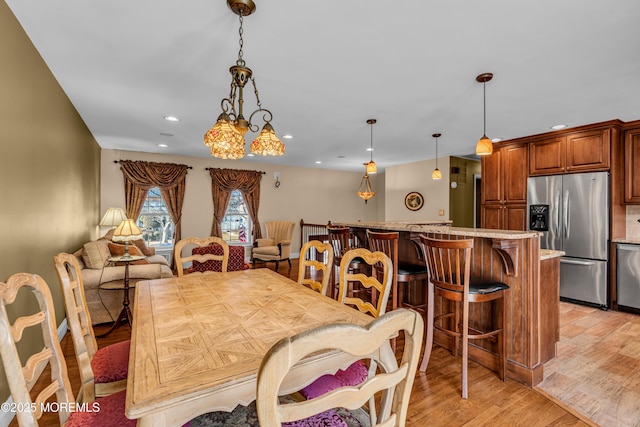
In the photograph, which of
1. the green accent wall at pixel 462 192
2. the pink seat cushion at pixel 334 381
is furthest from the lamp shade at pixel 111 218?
the green accent wall at pixel 462 192

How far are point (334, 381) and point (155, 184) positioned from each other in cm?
614

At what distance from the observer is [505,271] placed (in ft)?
7.81

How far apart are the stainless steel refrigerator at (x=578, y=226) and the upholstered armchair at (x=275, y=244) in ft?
14.9

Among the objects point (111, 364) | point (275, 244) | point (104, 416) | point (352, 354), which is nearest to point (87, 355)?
point (111, 364)

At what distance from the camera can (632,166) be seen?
3994mm

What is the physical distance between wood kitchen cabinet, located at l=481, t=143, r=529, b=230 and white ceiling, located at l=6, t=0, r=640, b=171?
32.4 inches

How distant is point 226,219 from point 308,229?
7.04 ft

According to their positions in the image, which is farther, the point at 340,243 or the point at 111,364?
the point at 340,243

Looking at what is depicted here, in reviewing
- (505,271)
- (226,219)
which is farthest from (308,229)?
(505,271)

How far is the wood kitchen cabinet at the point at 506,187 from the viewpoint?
487 cm

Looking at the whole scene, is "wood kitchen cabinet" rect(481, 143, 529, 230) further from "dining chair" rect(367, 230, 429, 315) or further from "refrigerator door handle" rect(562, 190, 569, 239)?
"dining chair" rect(367, 230, 429, 315)

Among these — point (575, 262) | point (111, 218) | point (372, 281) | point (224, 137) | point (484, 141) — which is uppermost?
point (484, 141)

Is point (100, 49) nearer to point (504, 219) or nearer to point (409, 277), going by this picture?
point (409, 277)

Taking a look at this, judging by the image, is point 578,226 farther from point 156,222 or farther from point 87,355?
point 156,222
